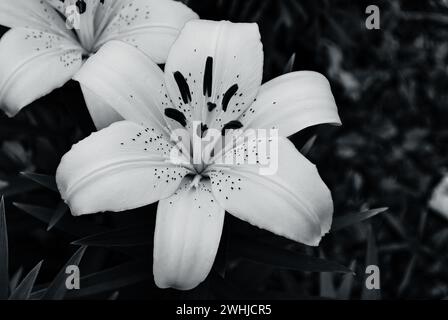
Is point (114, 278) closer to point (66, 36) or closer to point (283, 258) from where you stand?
point (283, 258)

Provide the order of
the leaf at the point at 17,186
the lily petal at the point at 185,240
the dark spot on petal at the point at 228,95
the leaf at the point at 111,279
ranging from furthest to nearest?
the leaf at the point at 17,186 → the leaf at the point at 111,279 → the dark spot on petal at the point at 228,95 → the lily petal at the point at 185,240

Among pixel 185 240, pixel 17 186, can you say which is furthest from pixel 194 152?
pixel 17 186

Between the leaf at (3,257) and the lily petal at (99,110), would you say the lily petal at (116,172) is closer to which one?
the lily petal at (99,110)

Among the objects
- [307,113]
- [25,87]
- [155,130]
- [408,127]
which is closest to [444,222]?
[408,127]

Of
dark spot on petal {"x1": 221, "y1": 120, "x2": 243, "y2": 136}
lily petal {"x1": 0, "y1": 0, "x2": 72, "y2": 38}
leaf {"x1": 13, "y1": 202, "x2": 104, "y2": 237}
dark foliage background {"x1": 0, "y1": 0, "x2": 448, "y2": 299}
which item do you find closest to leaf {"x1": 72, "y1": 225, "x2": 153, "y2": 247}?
dark foliage background {"x1": 0, "y1": 0, "x2": 448, "y2": 299}

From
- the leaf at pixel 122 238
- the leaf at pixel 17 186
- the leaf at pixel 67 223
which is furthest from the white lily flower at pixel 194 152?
the leaf at pixel 17 186

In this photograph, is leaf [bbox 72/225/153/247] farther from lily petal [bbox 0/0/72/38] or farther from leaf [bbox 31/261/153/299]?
lily petal [bbox 0/0/72/38]
